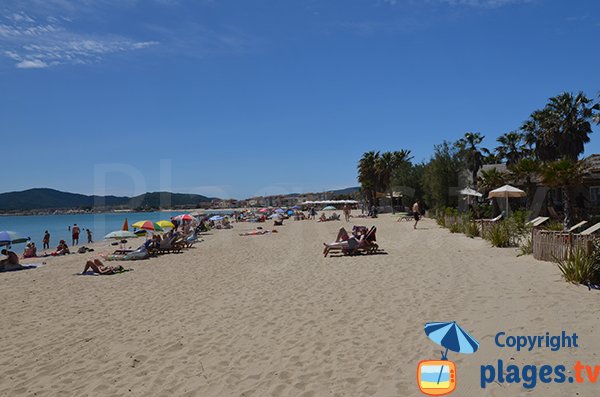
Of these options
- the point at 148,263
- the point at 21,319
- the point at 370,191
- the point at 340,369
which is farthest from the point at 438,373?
the point at 370,191

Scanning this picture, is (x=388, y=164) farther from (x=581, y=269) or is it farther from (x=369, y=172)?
(x=581, y=269)

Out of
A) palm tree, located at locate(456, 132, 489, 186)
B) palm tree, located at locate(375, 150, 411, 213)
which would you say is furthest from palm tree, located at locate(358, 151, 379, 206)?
palm tree, located at locate(456, 132, 489, 186)

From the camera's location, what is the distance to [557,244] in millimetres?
9211

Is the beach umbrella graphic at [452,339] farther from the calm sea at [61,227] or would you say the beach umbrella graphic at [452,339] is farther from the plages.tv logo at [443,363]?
the calm sea at [61,227]

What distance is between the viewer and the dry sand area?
167 inches

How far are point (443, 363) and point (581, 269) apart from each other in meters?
4.39

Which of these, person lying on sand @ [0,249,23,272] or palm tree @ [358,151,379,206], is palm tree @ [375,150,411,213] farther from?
person lying on sand @ [0,249,23,272]

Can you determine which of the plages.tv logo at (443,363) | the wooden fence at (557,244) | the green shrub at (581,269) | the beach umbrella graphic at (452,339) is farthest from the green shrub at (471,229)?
the beach umbrella graphic at (452,339)

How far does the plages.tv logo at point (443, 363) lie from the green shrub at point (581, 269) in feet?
12.4

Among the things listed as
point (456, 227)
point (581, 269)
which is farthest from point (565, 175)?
point (456, 227)

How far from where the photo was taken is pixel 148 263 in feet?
47.1

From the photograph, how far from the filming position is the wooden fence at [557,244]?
26.4ft

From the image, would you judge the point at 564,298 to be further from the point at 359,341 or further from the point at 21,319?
the point at 21,319

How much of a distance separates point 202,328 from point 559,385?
4484 millimetres
